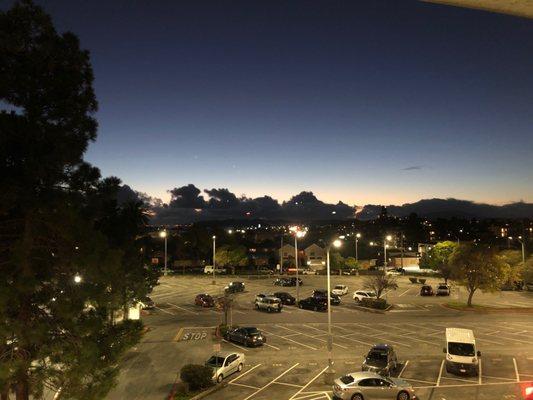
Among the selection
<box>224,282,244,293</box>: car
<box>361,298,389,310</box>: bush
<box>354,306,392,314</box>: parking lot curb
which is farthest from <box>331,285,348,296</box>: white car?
<box>224,282,244,293</box>: car

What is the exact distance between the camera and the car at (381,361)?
24.6 metres

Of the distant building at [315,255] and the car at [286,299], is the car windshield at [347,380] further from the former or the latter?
the distant building at [315,255]

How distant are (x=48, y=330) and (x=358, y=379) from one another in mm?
13974

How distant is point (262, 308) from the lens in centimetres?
4647

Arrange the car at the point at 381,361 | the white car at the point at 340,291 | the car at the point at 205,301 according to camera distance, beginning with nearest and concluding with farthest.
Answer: the car at the point at 381,361 < the car at the point at 205,301 < the white car at the point at 340,291

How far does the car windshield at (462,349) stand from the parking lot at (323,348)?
1271mm

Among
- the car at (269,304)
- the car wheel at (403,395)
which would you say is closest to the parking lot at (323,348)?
the car at (269,304)

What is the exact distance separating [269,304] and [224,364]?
2083 cm

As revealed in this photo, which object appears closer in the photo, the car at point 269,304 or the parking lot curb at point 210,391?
the parking lot curb at point 210,391

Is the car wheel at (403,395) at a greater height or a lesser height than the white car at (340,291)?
lesser

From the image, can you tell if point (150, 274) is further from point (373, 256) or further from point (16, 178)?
point (373, 256)

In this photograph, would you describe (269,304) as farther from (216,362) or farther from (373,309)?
(216,362)

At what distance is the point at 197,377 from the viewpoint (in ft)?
76.0

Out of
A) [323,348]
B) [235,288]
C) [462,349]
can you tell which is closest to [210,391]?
[323,348]
